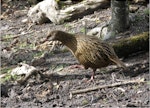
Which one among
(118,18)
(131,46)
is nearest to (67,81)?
(131,46)

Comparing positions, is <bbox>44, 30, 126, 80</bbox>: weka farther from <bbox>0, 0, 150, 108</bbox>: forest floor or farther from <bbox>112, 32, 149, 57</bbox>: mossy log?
<bbox>112, 32, 149, 57</bbox>: mossy log

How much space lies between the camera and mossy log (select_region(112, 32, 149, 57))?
6.84 metres

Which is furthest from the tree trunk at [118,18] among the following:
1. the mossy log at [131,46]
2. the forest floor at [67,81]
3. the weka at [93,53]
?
the weka at [93,53]

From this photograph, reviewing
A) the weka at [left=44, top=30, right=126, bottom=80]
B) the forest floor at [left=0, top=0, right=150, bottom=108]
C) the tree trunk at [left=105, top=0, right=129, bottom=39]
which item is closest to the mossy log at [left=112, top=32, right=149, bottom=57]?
the forest floor at [left=0, top=0, right=150, bottom=108]

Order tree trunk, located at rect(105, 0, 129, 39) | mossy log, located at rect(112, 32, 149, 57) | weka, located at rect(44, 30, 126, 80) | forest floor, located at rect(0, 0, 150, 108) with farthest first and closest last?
tree trunk, located at rect(105, 0, 129, 39) → mossy log, located at rect(112, 32, 149, 57) → weka, located at rect(44, 30, 126, 80) → forest floor, located at rect(0, 0, 150, 108)

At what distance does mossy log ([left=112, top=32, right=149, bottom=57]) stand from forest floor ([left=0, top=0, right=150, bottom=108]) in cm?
10

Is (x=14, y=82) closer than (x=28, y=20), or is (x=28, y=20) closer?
(x=14, y=82)

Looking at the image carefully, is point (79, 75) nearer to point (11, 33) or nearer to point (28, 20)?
point (11, 33)

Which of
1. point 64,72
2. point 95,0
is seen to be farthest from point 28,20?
point 64,72

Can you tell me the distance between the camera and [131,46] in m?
6.85

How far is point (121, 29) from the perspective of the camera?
7.98 meters

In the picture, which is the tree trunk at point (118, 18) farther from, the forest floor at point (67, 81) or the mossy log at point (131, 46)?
the mossy log at point (131, 46)

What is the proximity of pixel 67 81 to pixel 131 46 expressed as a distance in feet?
4.18

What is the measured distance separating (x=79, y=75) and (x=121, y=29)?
6.24 ft
